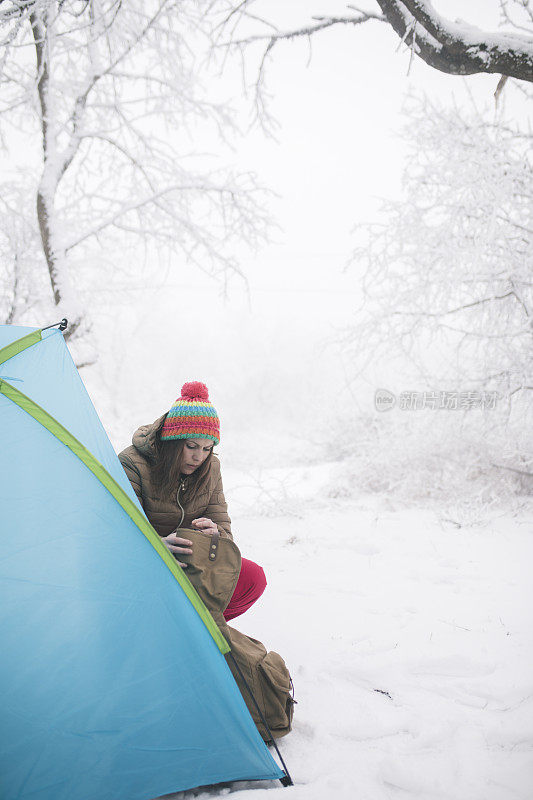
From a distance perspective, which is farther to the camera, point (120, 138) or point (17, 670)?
point (120, 138)

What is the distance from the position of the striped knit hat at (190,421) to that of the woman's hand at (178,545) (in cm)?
47

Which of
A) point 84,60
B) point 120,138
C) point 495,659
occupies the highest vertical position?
point 84,60

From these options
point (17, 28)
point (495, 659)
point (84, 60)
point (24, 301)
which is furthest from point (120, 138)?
point (495, 659)

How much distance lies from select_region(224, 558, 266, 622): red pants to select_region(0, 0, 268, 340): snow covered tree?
3.06 metres

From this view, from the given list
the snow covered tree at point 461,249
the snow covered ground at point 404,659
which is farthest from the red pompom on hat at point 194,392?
the snow covered tree at point 461,249

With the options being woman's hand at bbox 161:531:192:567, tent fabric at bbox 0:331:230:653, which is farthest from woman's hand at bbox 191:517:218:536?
tent fabric at bbox 0:331:230:653

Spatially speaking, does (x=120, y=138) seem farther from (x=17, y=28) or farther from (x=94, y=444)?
(x=94, y=444)

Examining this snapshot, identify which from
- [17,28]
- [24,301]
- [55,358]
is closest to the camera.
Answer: [55,358]

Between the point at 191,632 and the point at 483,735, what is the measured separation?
1171mm

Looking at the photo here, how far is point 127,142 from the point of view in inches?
178

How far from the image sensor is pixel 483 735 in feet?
5.27

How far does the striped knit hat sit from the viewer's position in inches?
76.0

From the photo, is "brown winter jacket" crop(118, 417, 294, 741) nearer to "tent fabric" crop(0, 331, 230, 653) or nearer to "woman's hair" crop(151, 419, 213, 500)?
"woman's hair" crop(151, 419, 213, 500)

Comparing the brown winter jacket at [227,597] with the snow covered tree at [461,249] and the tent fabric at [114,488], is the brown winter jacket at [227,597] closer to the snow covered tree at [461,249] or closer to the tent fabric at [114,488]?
the tent fabric at [114,488]
